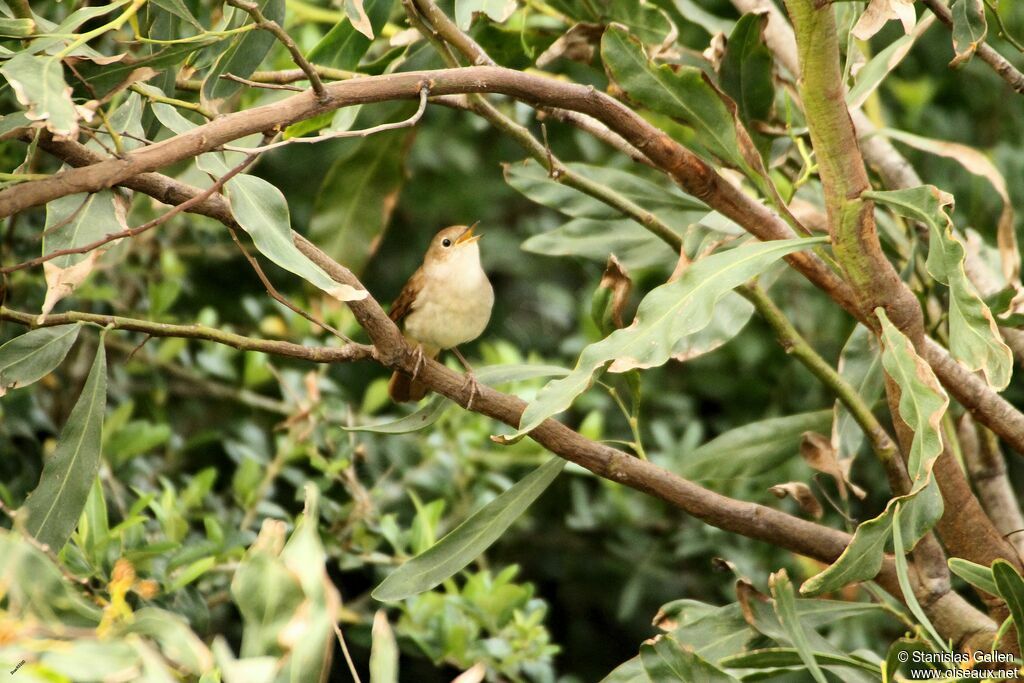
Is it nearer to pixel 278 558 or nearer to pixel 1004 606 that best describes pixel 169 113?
pixel 278 558

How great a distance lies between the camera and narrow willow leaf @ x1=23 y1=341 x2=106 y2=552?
179 cm

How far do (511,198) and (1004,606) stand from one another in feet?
11.2

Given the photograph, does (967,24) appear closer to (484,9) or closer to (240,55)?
(484,9)

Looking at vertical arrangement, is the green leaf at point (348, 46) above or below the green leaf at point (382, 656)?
above

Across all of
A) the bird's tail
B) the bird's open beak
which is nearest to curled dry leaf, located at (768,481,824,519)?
the bird's tail

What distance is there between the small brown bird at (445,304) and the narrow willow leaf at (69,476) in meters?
1.41

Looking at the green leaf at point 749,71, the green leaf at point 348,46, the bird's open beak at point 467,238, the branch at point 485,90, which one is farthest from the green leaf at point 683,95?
the bird's open beak at point 467,238

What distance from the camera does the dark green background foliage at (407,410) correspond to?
97.0 inches

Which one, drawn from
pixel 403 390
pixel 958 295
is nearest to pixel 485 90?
pixel 958 295

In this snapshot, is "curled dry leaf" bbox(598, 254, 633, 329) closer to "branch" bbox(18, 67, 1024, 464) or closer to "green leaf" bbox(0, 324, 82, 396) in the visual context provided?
"branch" bbox(18, 67, 1024, 464)

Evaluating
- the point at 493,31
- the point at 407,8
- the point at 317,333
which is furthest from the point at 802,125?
the point at 317,333

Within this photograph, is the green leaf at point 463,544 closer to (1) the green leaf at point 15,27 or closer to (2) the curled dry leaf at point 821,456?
(2) the curled dry leaf at point 821,456

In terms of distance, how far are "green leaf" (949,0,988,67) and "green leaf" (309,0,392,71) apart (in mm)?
1029

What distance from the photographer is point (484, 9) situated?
1862 mm
